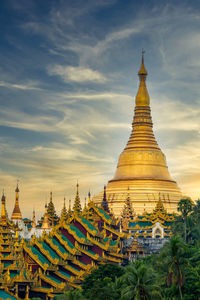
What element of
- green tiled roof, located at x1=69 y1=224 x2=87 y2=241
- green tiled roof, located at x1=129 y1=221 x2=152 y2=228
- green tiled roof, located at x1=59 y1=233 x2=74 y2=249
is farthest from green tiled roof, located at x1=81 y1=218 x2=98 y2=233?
green tiled roof, located at x1=129 y1=221 x2=152 y2=228

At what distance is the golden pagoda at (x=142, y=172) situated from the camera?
331ft

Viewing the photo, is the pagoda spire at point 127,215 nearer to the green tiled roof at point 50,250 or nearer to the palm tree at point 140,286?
the green tiled roof at point 50,250

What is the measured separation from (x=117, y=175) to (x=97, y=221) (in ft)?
135

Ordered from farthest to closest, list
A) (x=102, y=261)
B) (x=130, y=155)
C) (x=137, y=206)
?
(x=130, y=155) → (x=137, y=206) → (x=102, y=261)

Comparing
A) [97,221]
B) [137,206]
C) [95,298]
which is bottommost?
[95,298]

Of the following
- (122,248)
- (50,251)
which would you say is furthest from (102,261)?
(122,248)

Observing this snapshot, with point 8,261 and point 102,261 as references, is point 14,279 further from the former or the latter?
point 102,261

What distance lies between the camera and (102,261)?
192ft

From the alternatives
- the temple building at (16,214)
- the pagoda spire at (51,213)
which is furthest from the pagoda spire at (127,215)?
the temple building at (16,214)

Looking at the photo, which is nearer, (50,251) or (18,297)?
(18,297)

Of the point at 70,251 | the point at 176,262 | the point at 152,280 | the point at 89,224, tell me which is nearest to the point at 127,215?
the point at 89,224

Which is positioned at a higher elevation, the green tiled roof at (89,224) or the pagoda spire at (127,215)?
the pagoda spire at (127,215)

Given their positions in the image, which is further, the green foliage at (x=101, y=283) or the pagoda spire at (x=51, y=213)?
the pagoda spire at (x=51, y=213)

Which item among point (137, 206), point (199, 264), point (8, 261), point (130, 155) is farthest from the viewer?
point (130, 155)
